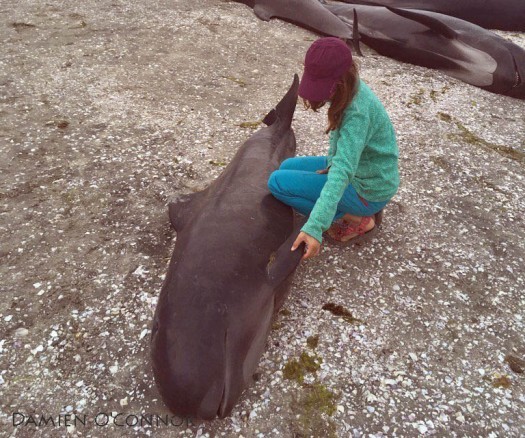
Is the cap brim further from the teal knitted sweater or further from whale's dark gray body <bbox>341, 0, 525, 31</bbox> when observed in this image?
whale's dark gray body <bbox>341, 0, 525, 31</bbox>

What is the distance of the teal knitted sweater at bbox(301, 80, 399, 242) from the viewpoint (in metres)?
2.58

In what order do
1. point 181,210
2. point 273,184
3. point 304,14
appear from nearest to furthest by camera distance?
point 273,184 → point 181,210 → point 304,14

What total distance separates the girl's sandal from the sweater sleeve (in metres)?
1.03

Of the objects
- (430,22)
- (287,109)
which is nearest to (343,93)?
(287,109)

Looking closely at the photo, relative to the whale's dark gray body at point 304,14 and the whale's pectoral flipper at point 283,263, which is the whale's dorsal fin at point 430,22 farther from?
the whale's pectoral flipper at point 283,263

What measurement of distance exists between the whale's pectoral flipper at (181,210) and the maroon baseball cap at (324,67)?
49.7 inches

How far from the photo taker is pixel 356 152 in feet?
8.68

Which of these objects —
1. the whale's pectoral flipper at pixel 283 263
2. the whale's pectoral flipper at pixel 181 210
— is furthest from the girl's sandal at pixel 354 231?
the whale's pectoral flipper at pixel 181 210

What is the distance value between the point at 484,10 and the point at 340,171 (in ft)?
26.6

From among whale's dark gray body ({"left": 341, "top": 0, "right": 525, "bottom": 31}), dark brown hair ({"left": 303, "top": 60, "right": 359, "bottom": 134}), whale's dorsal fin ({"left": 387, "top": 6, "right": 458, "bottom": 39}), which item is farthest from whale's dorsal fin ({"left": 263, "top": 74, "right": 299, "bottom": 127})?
whale's dark gray body ({"left": 341, "top": 0, "right": 525, "bottom": 31})

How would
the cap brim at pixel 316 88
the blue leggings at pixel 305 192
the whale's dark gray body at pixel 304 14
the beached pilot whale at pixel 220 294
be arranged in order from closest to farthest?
the beached pilot whale at pixel 220 294
the cap brim at pixel 316 88
the blue leggings at pixel 305 192
the whale's dark gray body at pixel 304 14

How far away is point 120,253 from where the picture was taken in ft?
11.5

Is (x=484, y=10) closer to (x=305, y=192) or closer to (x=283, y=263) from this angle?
(x=305, y=192)

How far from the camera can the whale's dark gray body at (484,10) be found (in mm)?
8680
